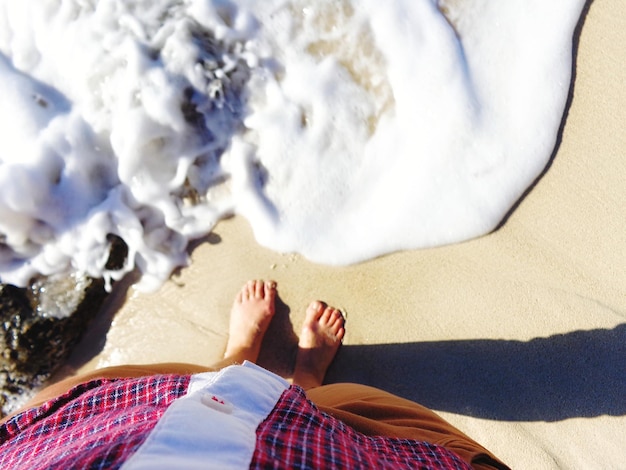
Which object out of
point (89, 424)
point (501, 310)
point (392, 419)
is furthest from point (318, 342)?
point (89, 424)

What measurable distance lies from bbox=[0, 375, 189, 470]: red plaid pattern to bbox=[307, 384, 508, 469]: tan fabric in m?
0.44

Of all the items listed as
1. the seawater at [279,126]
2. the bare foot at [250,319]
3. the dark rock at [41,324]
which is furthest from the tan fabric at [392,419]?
the dark rock at [41,324]

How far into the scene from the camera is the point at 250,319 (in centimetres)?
196

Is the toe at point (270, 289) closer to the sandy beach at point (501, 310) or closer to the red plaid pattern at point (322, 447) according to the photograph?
the sandy beach at point (501, 310)

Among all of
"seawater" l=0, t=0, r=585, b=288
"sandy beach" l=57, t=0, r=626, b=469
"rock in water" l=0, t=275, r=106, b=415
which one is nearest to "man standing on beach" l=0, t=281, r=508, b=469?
"sandy beach" l=57, t=0, r=626, b=469

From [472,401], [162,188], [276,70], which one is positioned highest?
[276,70]

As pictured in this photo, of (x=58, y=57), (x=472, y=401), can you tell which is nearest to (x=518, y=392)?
(x=472, y=401)

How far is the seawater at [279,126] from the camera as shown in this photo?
6.73 feet

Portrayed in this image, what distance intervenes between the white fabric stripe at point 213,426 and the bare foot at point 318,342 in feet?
2.95

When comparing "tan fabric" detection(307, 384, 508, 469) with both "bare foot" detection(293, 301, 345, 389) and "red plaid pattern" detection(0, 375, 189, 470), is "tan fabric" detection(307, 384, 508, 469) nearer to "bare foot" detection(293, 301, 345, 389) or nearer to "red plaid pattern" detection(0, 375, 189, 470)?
"bare foot" detection(293, 301, 345, 389)

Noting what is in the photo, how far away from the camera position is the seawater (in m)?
2.05

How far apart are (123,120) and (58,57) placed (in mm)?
463

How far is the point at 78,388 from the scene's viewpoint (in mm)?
1254

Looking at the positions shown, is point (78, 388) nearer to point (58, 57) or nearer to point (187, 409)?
point (187, 409)
